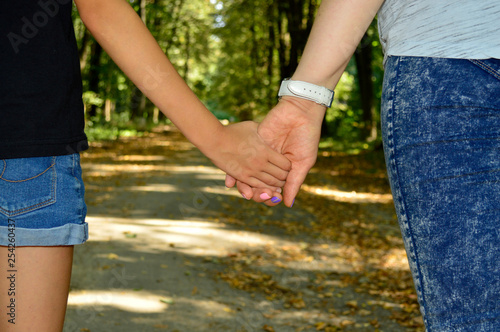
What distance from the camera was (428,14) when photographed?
1.45m

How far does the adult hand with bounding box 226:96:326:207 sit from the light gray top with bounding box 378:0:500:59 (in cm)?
94

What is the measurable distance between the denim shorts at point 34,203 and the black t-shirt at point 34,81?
0.13 ft

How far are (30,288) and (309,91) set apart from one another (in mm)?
1265

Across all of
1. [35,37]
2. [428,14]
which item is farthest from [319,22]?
[35,37]

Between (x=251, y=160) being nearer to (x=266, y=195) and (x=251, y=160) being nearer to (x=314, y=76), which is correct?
(x=266, y=195)

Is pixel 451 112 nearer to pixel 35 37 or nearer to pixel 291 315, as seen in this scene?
pixel 35 37

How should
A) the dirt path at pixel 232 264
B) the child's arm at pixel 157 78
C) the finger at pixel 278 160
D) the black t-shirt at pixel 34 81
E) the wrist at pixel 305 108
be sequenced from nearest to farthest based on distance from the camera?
the black t-shirt at pixel 34 81, the child's arm at pixel 157 78, the wrist at pixel 305 108, the finger at pixel 278 160, the dirt path at pixel 232 264

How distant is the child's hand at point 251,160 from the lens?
7.55 feet

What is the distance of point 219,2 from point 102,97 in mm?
12001

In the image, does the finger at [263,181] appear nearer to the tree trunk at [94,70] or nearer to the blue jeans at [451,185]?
the blue jeans at [451,185]

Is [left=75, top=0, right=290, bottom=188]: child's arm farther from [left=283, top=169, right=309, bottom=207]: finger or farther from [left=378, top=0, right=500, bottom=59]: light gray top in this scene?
[left=378, top=0, right=500, bottom=59]: light gray top

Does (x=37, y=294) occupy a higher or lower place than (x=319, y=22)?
lower

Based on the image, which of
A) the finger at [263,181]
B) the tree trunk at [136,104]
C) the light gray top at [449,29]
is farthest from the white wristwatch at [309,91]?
the tree trunk at [136,104]

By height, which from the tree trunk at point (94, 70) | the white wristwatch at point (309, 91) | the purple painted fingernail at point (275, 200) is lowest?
the tree trunk at point (94, 70)
